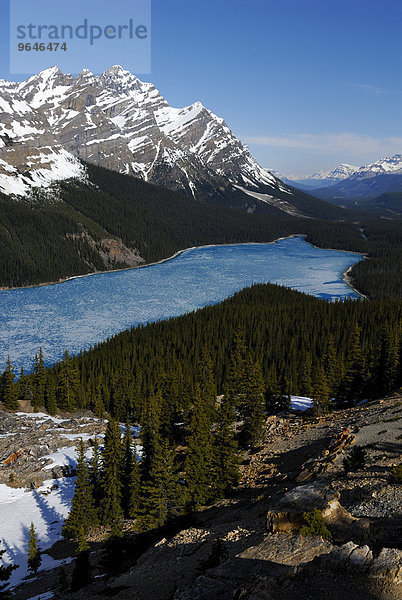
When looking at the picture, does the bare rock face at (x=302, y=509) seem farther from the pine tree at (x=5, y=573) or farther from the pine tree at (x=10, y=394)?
the pine tree at (x=10, y=394)

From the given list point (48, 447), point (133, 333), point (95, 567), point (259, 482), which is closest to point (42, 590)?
point (95, 567)

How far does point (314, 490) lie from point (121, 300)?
158m

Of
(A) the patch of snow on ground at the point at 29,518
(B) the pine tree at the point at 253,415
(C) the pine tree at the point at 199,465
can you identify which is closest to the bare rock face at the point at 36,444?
(A) the patch of snow on ground at the point at 29,518

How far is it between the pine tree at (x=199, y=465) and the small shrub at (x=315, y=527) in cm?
2004

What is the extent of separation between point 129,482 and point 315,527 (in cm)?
2954

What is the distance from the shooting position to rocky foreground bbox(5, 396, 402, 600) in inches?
616

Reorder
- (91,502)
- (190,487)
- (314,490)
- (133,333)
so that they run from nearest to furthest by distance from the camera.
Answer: (314,490) < (190,487) < (91,502) < (133,333)

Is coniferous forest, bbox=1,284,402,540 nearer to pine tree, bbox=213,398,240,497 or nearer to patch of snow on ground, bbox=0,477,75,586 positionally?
pine tree, bbox=213,398,240,497

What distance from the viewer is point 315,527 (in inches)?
801

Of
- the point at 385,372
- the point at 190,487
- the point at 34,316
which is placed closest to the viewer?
the point at 190,487

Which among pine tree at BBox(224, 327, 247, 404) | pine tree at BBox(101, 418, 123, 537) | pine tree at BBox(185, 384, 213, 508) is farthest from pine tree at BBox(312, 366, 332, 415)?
pine tree at BBox(101, 418, 123, 537)

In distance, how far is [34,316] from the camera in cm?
14950

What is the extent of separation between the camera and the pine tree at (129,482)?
42.4 m

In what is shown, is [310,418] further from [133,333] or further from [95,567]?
[133,333]
